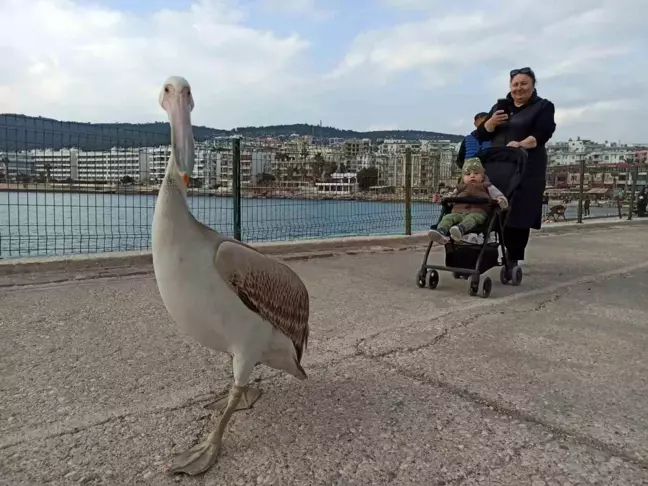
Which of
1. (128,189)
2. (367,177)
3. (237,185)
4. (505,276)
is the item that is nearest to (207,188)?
(237,185)

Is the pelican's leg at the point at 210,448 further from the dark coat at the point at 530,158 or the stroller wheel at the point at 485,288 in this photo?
the dark coat at the point at 530,158

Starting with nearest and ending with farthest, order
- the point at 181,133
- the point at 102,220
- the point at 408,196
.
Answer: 1. the point at 181,133
2. the point at 102,220
3. the point at 408,196

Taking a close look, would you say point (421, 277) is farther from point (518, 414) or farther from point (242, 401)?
point (242, 401)

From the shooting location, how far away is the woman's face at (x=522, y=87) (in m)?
5.24

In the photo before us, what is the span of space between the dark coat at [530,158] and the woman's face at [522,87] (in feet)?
0.27

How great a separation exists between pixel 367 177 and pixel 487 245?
5.13 metres

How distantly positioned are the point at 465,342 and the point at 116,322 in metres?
2.50

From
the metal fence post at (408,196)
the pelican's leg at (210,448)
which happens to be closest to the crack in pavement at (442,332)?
the pelican's leg at (210,448)

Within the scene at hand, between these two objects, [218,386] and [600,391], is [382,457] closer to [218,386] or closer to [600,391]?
[218,386]

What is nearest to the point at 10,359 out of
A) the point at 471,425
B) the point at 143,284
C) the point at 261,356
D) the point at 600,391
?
the point at 261,356

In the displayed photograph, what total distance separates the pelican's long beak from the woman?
13.8 ft

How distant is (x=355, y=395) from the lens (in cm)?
251

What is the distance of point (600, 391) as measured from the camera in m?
2.61

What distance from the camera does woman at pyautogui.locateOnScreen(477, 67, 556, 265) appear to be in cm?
524
